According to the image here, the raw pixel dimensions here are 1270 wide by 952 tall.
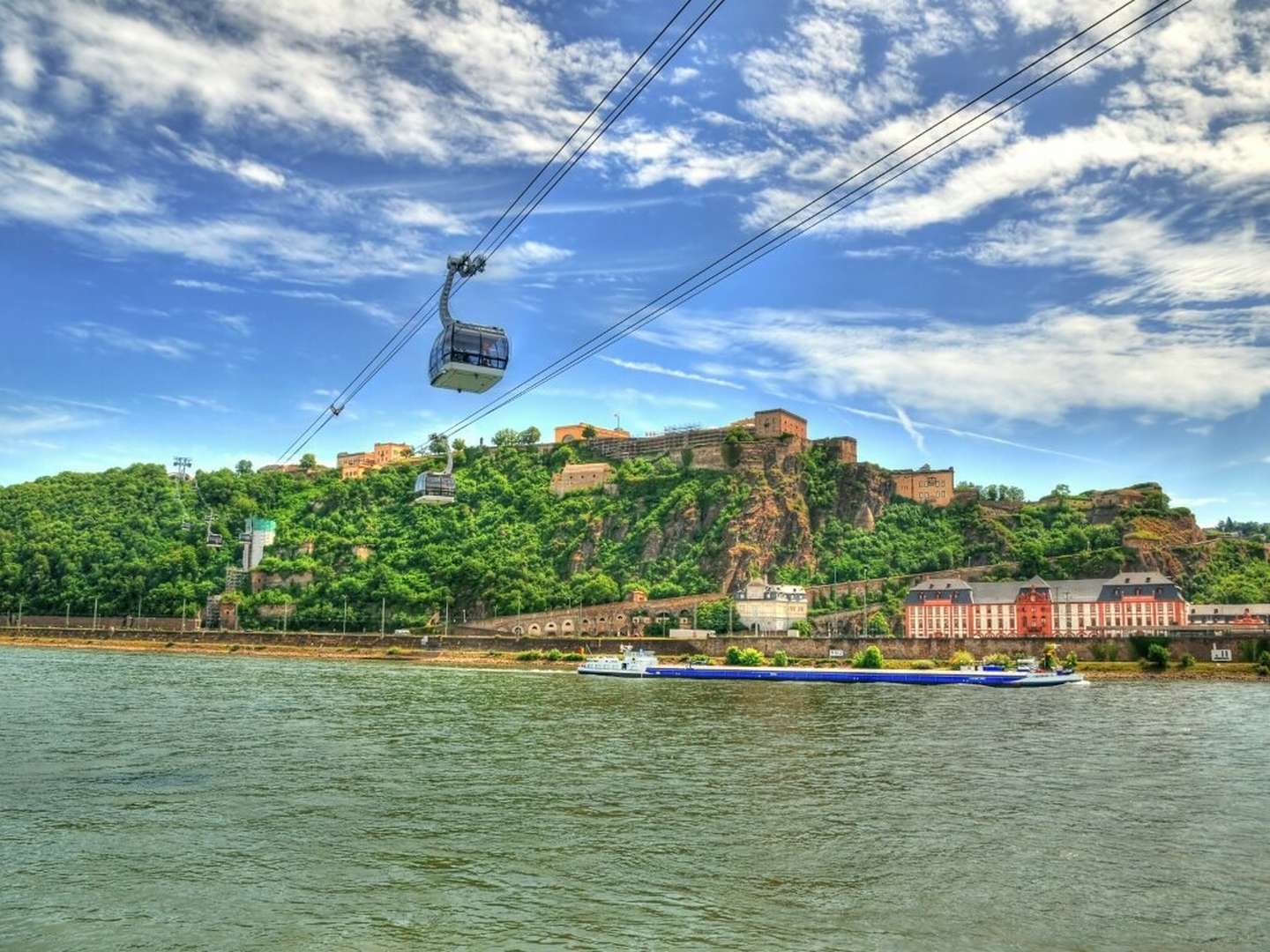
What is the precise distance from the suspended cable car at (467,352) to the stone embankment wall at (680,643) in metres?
54.5

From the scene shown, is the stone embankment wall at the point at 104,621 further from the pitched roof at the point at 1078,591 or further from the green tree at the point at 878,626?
the pitched roof at the point at 1078,591

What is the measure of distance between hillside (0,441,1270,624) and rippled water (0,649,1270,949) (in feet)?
206

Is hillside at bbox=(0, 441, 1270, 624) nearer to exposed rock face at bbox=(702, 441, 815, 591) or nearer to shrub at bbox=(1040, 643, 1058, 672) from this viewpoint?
exposed rock face at bbox=(702, 441, 815, 591)

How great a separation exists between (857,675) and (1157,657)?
1807cm

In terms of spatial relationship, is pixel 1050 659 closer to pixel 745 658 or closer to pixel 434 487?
pixel 745 658

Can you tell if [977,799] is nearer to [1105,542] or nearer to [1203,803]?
[1203,803]

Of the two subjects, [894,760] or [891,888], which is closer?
[891,888]

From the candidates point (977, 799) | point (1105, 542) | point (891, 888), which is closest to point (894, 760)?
point (977, 799)

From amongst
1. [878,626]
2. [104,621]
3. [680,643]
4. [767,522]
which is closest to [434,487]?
[680,643]

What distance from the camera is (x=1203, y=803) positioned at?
17422 mm

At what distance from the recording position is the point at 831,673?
57.9 m

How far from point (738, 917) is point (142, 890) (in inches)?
268

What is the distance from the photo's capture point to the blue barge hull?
5350 centimetres

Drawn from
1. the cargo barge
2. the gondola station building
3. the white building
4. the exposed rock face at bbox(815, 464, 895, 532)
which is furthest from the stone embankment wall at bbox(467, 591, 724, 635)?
the exposed rock face at bbox(815, 464, 895, 532)
